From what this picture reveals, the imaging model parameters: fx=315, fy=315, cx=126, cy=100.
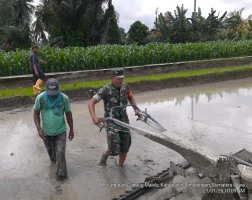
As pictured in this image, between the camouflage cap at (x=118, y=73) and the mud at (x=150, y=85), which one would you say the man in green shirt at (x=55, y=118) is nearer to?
the camouflage cap at (x=118, y=73)

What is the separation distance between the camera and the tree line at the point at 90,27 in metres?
21.3

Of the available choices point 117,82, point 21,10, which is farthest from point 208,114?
point 21,10

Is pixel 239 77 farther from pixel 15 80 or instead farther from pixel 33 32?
pixel 33 32

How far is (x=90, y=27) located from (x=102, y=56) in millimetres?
9868

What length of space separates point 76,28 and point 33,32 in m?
8.08

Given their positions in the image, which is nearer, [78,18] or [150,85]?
[150,85]

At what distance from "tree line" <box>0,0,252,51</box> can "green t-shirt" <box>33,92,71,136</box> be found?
17.4 m

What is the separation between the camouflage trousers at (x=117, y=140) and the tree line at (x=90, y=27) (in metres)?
17.7

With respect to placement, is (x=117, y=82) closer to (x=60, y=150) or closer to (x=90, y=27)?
(x=60, y=150)

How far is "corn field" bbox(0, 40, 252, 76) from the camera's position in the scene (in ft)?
37.4

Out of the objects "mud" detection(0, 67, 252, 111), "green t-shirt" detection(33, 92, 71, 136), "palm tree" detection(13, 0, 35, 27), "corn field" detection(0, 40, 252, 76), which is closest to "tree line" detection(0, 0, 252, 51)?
"palm tree" detection(13, 0, 35, 27)

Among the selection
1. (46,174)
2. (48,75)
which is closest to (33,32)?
(48,75)

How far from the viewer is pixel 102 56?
1312 cm

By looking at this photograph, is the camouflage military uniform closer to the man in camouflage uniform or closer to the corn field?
the man in camouflage uniform
